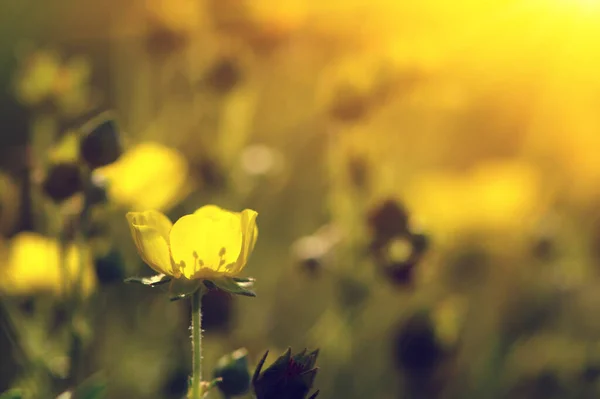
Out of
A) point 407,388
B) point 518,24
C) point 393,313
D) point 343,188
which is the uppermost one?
point 518,24

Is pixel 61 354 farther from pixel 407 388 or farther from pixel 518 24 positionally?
pixel 518 24

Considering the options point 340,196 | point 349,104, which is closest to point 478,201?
point 340,196

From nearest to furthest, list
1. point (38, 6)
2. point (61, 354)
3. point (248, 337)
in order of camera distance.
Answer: point (61, 354)
point (248, 337)
point (38, 6)

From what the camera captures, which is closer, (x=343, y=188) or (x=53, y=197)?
(x=53, y=197)

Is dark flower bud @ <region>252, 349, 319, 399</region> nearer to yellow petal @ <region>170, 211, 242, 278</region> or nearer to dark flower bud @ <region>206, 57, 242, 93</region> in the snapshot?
yellow petal @ <region>170, 211, 242, 278</region>

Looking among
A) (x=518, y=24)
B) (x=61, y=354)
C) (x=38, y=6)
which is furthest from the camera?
(x=38, y=6)

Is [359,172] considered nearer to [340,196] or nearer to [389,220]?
[340,196]

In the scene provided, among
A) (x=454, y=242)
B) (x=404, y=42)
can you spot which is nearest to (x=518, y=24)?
(x=404, y=42)
